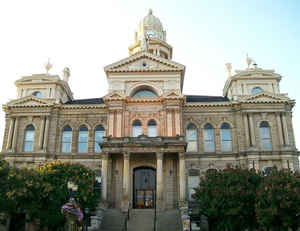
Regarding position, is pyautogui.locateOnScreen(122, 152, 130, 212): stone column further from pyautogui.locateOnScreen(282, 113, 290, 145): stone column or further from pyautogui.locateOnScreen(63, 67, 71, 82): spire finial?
pyautogui.locateOnScreen(63, 67, 71, 82): spire finial

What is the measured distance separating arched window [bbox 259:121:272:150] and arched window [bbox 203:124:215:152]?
5.14m

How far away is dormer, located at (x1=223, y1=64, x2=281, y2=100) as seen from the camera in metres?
38.0

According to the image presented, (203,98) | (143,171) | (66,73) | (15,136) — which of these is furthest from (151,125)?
(66,73)

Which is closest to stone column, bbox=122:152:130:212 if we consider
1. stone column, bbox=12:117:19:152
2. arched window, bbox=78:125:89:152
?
arched window, bbox=78:125:89:152

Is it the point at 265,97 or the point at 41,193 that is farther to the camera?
the point at 265,97

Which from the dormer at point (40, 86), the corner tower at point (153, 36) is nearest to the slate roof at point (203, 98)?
the corner tower at point (153, 36)

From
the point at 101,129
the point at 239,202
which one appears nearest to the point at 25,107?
the point at 101,129

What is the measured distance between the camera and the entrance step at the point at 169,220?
26.7 meters

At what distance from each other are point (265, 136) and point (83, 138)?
64.9 ft

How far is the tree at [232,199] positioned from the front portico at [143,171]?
4.87 m

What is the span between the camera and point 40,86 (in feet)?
129

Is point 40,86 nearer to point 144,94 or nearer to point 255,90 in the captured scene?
point 144,94

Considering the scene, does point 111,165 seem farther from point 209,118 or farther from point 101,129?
point 209,118

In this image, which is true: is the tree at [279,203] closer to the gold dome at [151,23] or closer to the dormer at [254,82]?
the dormer at [254,82]
